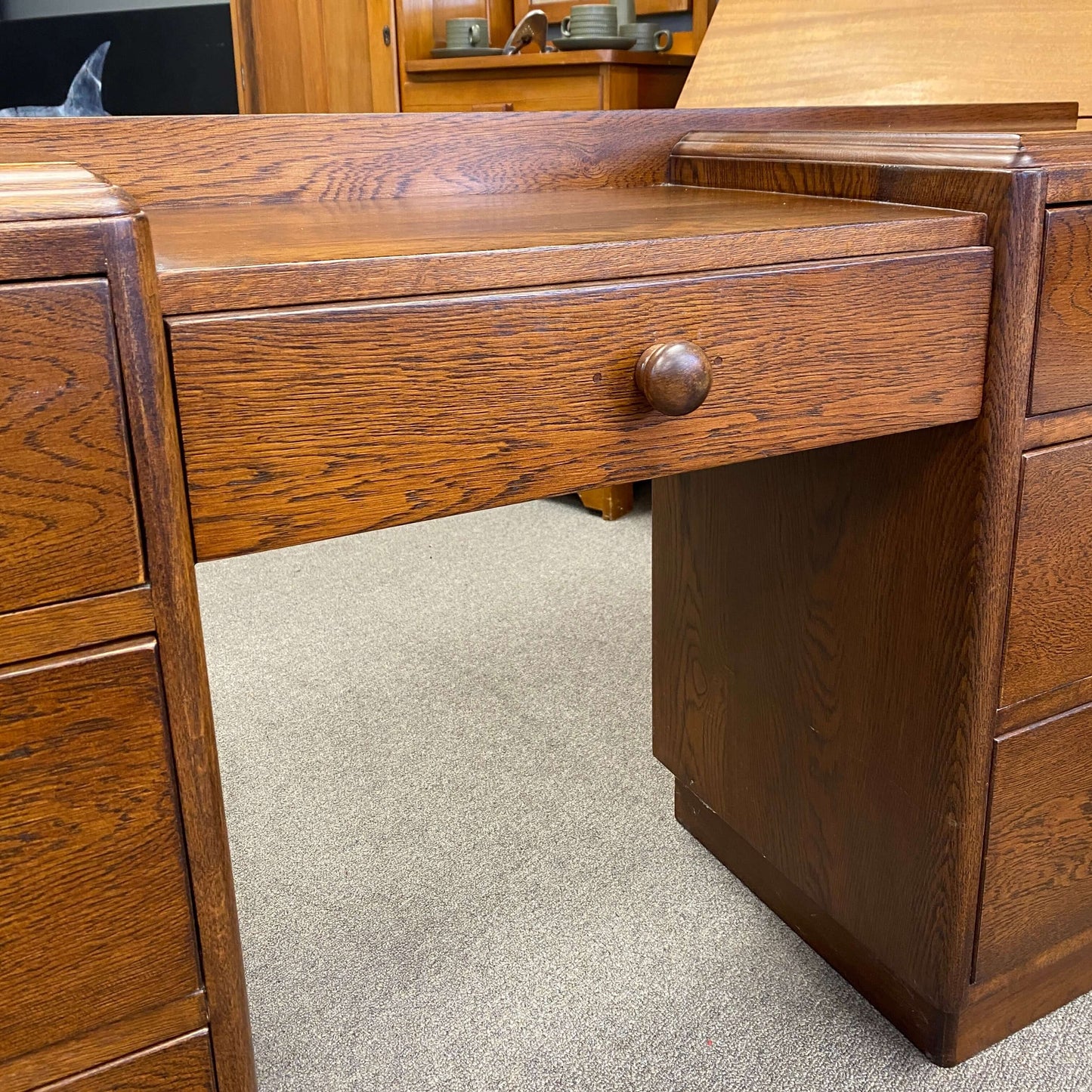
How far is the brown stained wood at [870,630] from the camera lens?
75cm

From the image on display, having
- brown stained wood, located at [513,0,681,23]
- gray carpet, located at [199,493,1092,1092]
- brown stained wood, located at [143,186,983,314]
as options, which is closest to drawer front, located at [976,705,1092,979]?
gray carpet, located at [199,493,1092,1092]

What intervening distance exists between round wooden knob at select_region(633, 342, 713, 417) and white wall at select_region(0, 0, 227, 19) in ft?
5.88

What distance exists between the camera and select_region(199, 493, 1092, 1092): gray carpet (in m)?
0.95

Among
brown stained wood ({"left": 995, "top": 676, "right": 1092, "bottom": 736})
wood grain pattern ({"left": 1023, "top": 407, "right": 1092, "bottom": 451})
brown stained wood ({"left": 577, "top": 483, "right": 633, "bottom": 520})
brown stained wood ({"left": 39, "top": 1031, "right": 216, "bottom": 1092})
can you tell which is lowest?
brown stained wood ({"left": 577, "top": 483, "right": 633, "bottom": 520})

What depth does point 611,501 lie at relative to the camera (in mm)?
2176

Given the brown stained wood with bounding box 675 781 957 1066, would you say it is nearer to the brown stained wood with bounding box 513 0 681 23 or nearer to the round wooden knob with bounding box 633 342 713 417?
the round wooden knob with bounding box 633 342 713 417

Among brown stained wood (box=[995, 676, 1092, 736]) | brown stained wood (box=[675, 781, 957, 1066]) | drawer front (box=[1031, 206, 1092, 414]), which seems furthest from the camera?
brown stained wood (box=[675, 781, 957, 1066])

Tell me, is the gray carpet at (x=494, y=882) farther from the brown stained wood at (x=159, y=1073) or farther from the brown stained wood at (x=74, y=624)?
the brown stained wood at (x=74, y=624)

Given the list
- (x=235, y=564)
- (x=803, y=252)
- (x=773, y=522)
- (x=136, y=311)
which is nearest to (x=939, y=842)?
(x=773, y=522)

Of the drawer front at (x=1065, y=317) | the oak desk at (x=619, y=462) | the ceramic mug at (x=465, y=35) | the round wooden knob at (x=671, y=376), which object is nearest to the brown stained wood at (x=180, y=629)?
the oak desk at (x=619, y=462)

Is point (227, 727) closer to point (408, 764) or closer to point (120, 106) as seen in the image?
point (408, 764)

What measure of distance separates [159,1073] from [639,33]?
6.26 ft

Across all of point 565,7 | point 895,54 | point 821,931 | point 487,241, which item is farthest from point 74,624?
point 565,7

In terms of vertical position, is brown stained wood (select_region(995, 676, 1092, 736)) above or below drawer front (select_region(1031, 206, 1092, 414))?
below
